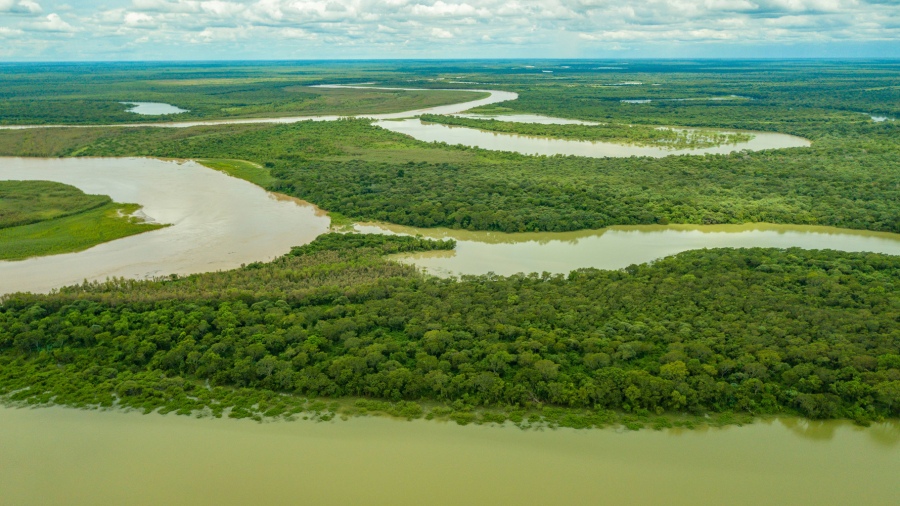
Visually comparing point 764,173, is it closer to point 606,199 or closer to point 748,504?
point 606,199

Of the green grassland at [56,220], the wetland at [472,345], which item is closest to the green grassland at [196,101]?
the green grassland at [56,220]

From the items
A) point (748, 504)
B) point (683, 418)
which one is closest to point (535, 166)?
point (683, 418)

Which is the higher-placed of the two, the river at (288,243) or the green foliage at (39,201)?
the green foliage at (39,201)

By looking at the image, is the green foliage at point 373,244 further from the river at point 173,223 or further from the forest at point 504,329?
the river at point 173,223

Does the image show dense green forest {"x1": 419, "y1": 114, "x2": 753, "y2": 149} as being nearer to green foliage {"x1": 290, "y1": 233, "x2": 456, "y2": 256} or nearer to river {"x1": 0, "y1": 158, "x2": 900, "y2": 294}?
river {"x1": 0, "y1": 158, "x2": 900, "y2": 294}

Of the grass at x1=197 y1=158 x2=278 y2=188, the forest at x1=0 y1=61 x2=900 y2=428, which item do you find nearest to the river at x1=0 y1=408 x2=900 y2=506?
the forest at x1=0 y1=61 x2=900 y2=428

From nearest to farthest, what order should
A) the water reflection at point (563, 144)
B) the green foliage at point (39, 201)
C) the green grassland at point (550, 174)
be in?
the green grassland at point (550, 174), the green foliage at point (39, 201), the water reflection at point (563, 144)
